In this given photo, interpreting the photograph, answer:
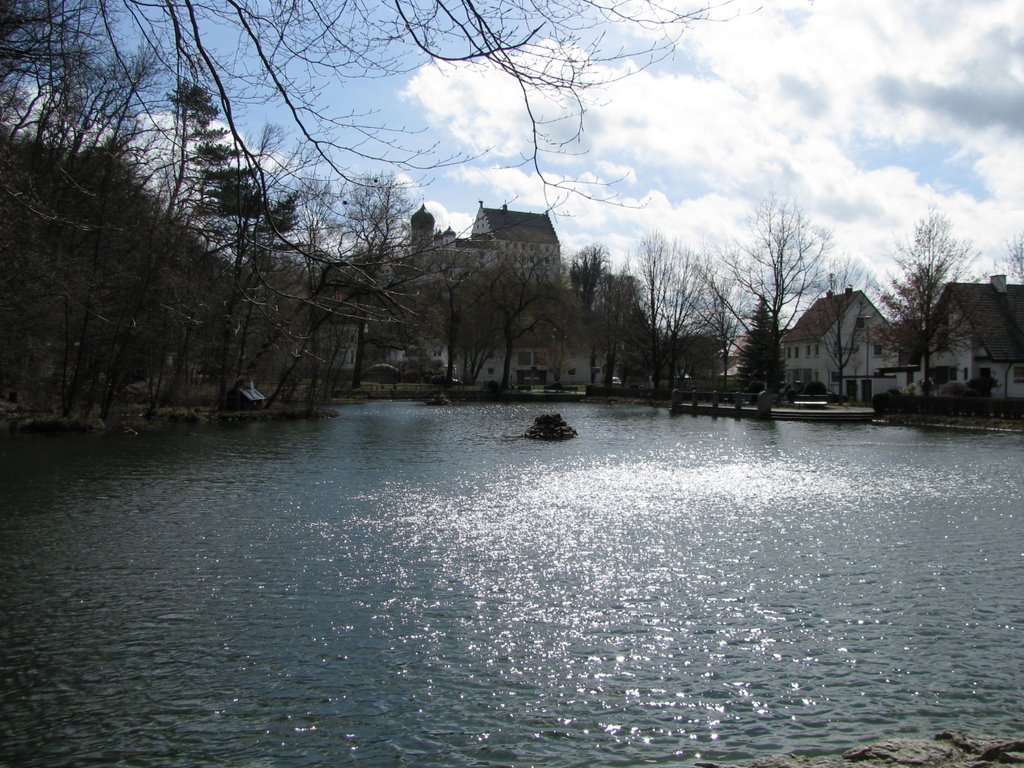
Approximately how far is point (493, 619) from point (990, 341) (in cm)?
4873

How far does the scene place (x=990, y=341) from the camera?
1877 inches

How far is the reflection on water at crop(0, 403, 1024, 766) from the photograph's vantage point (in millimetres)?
5562

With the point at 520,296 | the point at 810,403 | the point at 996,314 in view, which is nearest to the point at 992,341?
the point at 996,314

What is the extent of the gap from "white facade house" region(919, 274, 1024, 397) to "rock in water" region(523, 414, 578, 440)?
25551 mm

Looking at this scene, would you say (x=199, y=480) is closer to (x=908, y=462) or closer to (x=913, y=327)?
(x=908, y=462)

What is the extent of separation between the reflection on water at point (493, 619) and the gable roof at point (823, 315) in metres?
47.2

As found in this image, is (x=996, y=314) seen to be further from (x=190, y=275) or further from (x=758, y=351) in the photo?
(x=190, y=275)

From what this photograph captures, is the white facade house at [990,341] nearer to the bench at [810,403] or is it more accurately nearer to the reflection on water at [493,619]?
the bench at [810,403]

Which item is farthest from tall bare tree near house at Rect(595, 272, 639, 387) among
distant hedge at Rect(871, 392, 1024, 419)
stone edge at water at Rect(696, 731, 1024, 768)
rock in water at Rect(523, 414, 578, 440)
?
stone edge at water at Rect(696, 731, 1024, 768)

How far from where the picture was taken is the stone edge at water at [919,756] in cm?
458

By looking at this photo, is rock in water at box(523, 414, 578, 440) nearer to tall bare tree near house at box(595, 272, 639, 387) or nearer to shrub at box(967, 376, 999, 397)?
shrub at box(967, 376, 999, 397)

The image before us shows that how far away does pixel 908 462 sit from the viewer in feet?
72.2

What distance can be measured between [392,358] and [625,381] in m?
24.6

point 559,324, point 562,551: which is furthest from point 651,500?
point 559,324
